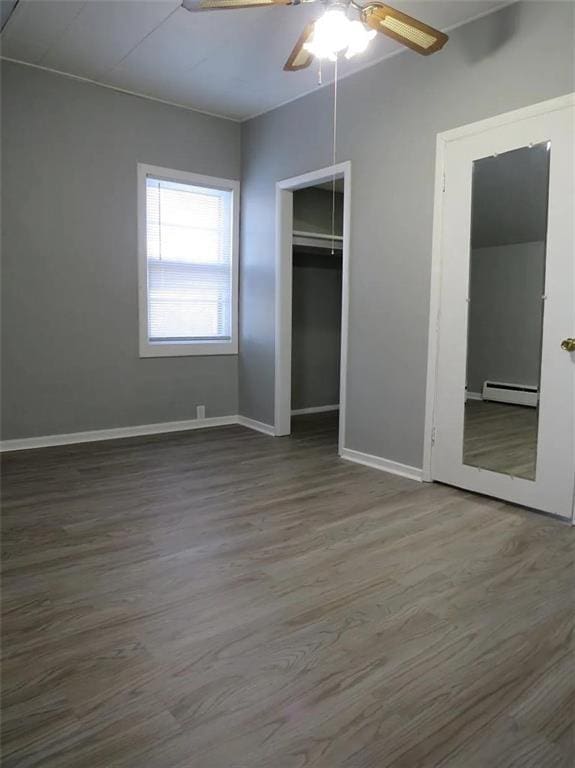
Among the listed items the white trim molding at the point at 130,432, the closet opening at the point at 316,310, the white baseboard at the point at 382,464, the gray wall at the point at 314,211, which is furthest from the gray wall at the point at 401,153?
the white trim molding at the point at 130,432

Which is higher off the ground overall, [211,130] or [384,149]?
[211,130]

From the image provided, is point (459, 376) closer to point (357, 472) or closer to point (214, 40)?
point (357, 472)

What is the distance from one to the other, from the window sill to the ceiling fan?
2810 mm

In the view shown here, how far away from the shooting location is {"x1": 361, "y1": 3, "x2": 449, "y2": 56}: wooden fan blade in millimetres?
2277

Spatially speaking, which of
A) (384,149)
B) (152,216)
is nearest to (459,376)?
(384,149)

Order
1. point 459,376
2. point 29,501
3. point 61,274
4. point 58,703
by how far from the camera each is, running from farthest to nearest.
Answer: point 61,274
point 459,376
point 29,501
point 58,703

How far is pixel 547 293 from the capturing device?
2859mm

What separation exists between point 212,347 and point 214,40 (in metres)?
2.49

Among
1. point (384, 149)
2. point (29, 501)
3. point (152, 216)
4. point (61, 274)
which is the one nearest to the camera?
point (29, 501)

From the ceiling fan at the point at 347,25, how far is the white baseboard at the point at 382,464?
2.44 meters

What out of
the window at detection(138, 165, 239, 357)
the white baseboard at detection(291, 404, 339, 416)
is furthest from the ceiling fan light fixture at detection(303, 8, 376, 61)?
the white baseboard at detection(291, 404, 339, 416)

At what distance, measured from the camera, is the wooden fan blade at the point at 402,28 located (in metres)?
2.28

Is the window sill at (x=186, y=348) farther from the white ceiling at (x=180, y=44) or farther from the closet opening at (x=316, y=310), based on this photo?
the white ceiling at (x=180, y=44)

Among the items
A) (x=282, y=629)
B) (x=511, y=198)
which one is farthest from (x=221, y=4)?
(x=282, y=629)
